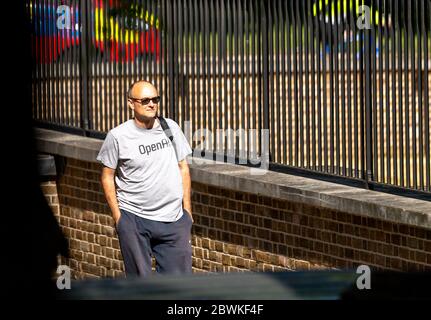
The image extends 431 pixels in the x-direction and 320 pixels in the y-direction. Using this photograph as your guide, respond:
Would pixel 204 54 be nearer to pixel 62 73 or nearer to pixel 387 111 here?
pixel 387 111

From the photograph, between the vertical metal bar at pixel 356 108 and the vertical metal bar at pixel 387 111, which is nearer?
the vertical metal bar at pixel 387 111

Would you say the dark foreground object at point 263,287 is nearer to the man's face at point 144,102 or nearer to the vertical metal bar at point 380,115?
the man's face at point 144,102

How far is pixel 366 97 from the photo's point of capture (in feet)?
32.0

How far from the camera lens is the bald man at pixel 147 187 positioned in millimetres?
9016

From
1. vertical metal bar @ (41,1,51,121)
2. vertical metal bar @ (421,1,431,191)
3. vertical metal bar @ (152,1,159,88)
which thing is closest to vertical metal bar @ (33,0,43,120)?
vertical metal bar @ (41,1,51,121)

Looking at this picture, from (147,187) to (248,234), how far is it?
1950mm

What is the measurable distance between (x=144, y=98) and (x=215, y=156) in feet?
8.16

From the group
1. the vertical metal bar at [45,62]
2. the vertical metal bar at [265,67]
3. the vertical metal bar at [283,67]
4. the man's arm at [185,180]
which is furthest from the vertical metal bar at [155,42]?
the man's arm at [185,180]

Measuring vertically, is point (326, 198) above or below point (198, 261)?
above

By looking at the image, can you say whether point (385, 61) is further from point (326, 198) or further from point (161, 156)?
point (161, 156)

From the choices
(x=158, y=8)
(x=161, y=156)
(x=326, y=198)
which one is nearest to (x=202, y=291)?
(x=161, y=156)

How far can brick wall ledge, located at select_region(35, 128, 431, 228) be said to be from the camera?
8.84 m

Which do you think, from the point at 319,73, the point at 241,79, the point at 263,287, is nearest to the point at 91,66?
the point at 241,79

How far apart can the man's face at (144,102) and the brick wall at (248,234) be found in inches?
60.3
